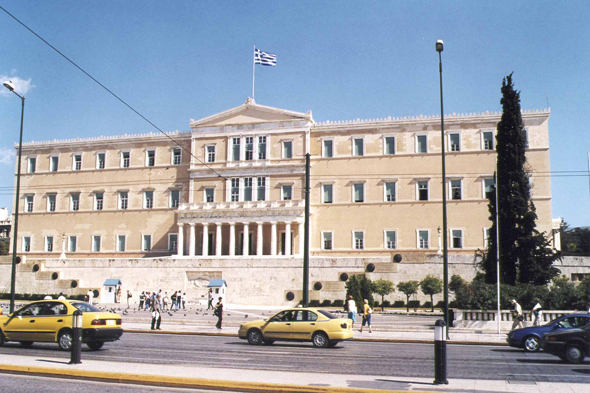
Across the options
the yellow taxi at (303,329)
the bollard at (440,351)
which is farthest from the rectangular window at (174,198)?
the bollard at (440,351)

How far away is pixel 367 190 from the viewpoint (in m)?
60.9

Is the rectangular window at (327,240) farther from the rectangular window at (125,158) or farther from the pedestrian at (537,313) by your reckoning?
the pedestrian at (537,313)

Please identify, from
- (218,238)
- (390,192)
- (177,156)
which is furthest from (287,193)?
(177,156)

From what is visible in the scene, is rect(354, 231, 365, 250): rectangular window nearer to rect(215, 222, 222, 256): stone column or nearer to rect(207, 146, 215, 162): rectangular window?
rect(215, 222, 222, 256): stone column

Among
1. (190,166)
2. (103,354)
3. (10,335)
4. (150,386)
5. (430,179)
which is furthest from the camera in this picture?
(190,166)

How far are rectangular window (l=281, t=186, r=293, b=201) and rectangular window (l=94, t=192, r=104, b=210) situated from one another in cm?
2194

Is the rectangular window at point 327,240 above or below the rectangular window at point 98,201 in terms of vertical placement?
below

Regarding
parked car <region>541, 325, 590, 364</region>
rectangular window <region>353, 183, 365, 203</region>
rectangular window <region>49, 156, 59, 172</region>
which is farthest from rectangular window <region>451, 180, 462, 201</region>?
rectangular window <region>49, 156, 59, 172</region>

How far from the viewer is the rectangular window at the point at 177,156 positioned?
67188mm

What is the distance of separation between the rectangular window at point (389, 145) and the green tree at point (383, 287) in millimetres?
17943

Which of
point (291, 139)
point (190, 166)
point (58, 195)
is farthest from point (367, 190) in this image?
point (58, 195)

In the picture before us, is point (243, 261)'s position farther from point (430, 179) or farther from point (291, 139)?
point (430, 179)

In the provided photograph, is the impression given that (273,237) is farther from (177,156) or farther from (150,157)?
(150,157)

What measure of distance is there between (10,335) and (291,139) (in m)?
45.6
